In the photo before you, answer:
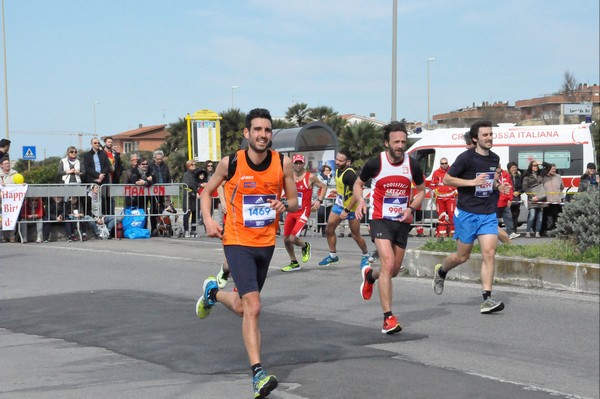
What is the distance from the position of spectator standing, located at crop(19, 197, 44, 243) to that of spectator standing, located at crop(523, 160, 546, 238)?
1176 centimetres

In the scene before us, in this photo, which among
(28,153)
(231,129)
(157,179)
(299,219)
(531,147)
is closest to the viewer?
(299,219)

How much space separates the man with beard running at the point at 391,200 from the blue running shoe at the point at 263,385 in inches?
116

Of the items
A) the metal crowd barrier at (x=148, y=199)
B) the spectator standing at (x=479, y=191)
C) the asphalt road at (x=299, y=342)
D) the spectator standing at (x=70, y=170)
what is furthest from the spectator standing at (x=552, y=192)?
the spectator standing at (x=479, y=191)

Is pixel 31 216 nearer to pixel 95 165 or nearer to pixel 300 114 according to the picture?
pixel 95 165

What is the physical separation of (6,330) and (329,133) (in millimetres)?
24792

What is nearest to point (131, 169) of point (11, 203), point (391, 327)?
point (11, 203)

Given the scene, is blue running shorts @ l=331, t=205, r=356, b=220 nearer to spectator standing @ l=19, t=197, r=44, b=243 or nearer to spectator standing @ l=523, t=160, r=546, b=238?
spectator standing @ l=19, t=197, r=44, b=243

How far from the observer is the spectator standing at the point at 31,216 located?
2025 cm

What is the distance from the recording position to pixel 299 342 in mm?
7891

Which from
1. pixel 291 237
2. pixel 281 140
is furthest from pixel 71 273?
pixel 281 140

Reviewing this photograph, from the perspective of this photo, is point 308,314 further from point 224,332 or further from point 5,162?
point 5,162

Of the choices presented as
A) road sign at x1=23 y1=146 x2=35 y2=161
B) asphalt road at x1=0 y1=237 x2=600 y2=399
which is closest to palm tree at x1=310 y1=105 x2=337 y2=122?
road sign at x1=23 y1=146 x2=35 y2=161

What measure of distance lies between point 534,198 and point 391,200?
581 inches

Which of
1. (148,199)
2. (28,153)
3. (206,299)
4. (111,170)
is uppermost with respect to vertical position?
(28,153)
